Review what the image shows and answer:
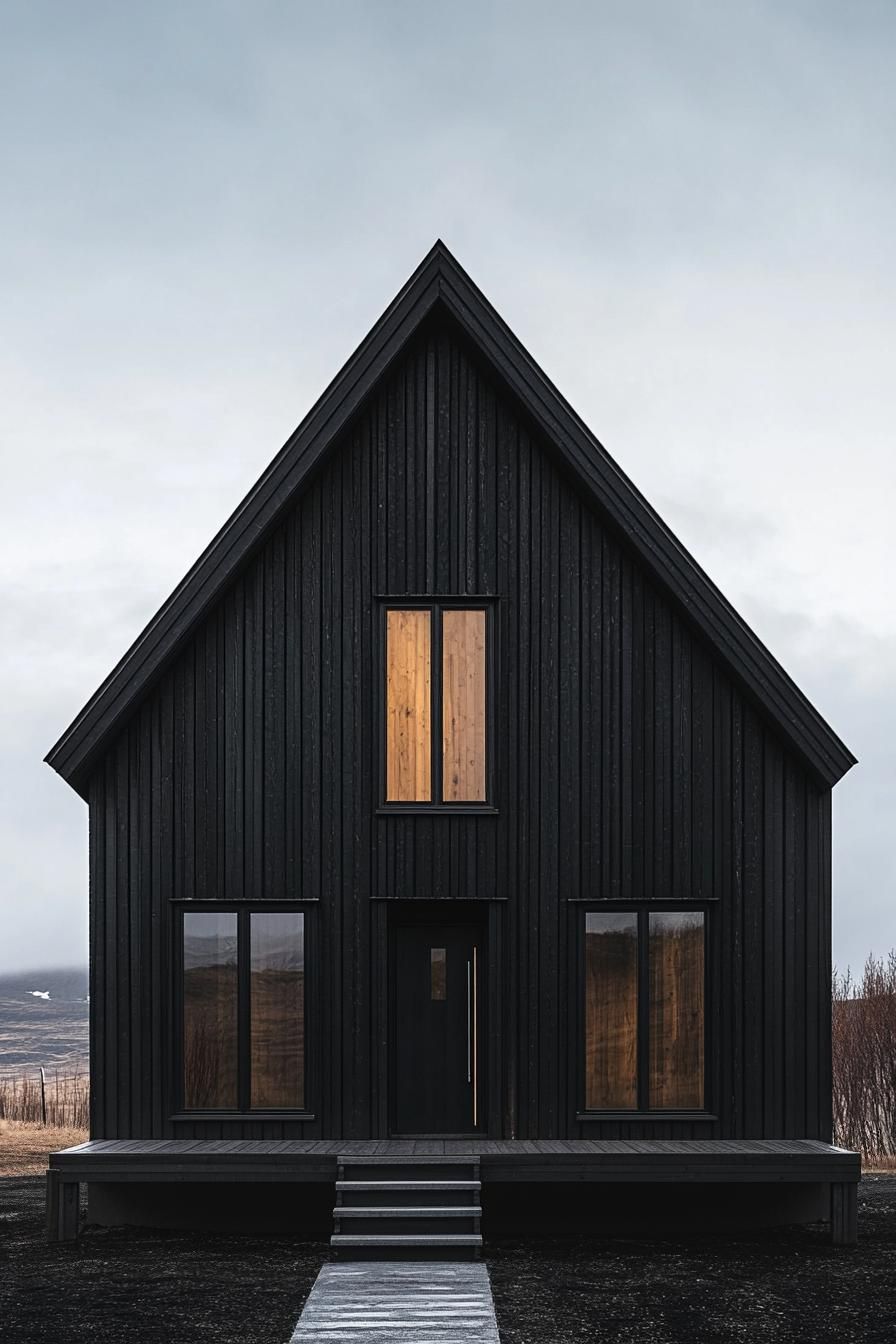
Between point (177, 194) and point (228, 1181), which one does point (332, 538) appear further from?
point (177, 194)

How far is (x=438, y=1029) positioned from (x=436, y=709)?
288cm

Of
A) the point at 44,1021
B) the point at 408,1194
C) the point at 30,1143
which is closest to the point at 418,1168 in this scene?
the point at 408,1194

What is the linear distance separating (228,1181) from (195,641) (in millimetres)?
4665

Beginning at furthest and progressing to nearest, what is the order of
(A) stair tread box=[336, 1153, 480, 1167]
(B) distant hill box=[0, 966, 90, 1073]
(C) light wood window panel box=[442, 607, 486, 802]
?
1. (B) distant hill box=[0, 966, 90, 1073]
2. (C) light wood window panel box=[442, 607, 486, 802]
3. (A) stair tread box=[336, 1153, 480, 1167]

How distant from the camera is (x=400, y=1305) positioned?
10.6m

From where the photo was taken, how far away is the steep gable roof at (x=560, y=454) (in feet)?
45.1

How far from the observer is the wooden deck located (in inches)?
506

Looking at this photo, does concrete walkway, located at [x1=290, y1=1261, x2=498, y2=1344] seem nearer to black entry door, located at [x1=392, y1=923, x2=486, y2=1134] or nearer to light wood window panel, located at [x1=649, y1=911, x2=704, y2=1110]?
black entry door, located at [x1=392, y1=923, x2=486, y2=1134]

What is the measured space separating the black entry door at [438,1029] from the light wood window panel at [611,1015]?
969mm

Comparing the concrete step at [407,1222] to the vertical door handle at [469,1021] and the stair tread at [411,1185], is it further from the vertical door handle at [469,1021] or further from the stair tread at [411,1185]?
the vertical door handle at [469,1021]

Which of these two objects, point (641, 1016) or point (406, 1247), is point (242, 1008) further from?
point (641, 1016)

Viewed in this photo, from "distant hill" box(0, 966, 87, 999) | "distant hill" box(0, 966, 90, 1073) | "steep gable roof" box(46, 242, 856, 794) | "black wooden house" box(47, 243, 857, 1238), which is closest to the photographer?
"steep gable roof" box(46, 242, 856, 794)

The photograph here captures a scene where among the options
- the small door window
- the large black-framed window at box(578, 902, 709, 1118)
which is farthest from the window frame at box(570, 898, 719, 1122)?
the small door window

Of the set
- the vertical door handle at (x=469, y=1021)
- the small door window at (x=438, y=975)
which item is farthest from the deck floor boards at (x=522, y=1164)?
the small door window at (x=438, y=975)
